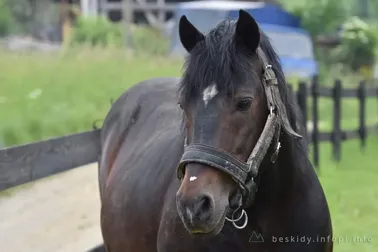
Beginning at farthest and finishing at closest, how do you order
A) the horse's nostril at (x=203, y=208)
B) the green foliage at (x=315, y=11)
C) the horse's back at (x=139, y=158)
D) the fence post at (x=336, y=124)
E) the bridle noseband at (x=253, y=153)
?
1. the green foliage at (x=315, y=11)
2. the fence post at (x=336, y=124)
3. the horse's back at (x=139, y=158)
4. the bridle noseband at (x=253, y=153)
5. the horse's nostril at (x=203, y=208)

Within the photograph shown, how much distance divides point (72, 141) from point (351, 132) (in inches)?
274

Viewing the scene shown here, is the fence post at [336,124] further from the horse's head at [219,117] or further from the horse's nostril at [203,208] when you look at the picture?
the horse's nostril at [203,208]

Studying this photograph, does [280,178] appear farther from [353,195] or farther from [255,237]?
[353,195]

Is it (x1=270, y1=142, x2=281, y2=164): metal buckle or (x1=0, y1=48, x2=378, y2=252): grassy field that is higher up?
(x1=270, y1=142, x2=281, y2=164): metal buckle

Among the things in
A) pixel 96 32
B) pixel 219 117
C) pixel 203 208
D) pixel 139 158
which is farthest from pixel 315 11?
pixel 203 208

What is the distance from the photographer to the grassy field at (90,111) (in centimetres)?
707

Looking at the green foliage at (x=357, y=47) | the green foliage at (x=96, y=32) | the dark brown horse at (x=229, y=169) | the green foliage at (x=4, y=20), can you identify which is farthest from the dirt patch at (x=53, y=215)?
the green foliage at (x=4, y=20)

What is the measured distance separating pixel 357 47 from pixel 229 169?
1049 inches

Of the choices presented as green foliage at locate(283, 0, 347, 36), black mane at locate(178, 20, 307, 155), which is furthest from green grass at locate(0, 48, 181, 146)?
green foliage at locate(283, 0, 347, 36)

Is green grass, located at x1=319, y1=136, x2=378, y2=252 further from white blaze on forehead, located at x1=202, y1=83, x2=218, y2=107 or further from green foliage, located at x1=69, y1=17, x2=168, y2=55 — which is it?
green foliage, located at x1=69, y1=17, x2=168, y2=55

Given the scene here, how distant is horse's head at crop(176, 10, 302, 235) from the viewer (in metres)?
2.52

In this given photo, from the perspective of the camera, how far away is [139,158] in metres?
4.16

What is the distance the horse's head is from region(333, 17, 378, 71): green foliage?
25895 millimetres

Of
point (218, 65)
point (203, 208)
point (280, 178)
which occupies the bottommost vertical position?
point (280, 178)
